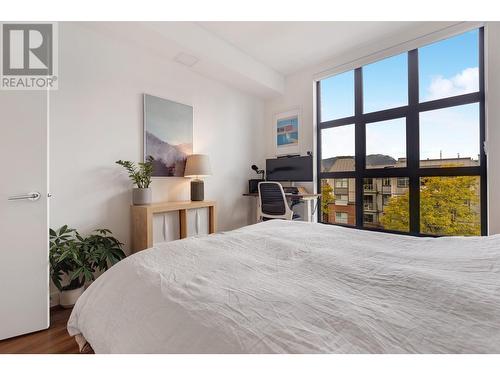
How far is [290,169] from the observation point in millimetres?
3975

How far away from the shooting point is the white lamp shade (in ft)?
10.3

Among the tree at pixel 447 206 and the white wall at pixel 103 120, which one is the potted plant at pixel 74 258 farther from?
the tree at pixel 447 206

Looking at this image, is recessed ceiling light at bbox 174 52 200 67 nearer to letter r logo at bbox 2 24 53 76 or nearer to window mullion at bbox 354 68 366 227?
letter r logo at bbox 2 24 53 76

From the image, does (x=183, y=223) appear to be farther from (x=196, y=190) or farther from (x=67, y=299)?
(x=67, y=299)

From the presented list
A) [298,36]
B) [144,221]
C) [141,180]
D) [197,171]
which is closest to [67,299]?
[144,221]

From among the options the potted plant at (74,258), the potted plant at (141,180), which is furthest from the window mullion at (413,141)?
the potted plant at (74,258)

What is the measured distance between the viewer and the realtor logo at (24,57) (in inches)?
64.1

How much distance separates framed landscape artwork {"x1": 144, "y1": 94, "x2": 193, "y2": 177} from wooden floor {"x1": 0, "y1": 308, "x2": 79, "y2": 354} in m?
1.71

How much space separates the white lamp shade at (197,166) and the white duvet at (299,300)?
6.26ft

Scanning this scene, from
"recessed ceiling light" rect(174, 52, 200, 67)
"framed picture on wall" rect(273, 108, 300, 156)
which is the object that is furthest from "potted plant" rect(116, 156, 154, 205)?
"framed picture on wall" rect(273, 108, 300, 156)
